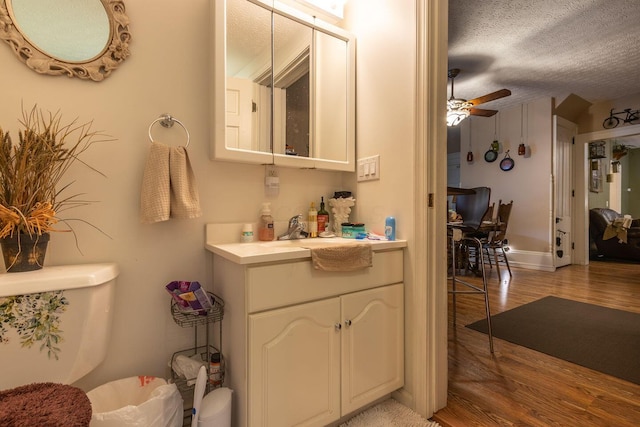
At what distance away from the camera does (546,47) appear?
3037mm

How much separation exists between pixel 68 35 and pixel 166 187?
2.27ft

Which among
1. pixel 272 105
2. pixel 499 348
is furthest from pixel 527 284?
pixel 272 105

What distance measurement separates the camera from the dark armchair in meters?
5.13

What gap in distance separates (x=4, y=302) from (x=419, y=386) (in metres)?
1.57

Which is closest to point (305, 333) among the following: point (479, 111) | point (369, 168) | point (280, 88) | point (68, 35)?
point (369, 168)

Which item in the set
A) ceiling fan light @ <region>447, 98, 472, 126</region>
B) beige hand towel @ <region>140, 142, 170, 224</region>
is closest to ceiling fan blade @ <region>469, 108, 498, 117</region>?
ceiling fan light @ <region>447, 98, 472, 126</region>

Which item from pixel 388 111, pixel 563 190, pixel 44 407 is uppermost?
pixel 388 111

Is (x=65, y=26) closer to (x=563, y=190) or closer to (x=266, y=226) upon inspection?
(x=266, y=226)

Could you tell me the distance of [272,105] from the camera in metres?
1.60

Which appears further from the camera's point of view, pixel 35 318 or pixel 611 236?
pixel 611 236

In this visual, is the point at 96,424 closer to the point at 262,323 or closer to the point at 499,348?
the point at 262,323

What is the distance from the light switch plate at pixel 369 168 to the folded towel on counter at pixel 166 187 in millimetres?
875

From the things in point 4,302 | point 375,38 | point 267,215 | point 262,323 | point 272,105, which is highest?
point 375,38

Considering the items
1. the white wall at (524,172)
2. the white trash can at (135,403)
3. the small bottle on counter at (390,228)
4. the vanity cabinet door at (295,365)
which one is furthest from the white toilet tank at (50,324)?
the white wall at (524,172)
